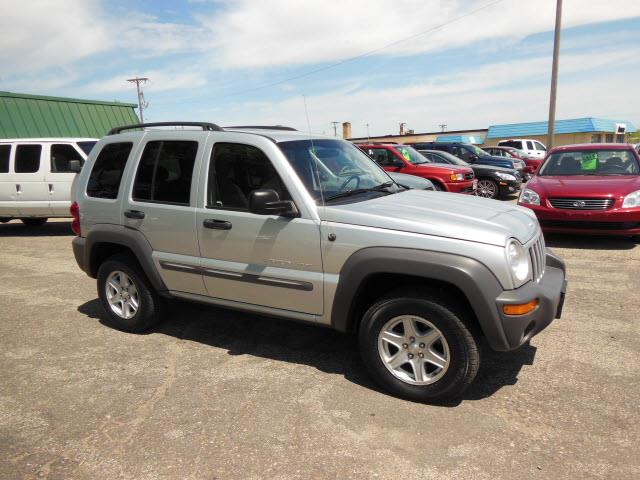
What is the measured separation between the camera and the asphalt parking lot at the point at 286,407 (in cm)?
266

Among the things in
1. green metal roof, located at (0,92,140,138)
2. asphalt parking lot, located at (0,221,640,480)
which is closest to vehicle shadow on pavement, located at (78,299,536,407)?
asphalt parking lot, located at (0,221,640,480)

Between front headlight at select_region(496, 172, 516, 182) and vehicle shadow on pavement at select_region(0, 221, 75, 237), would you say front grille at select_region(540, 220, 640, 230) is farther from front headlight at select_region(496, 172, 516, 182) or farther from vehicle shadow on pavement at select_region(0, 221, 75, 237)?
vehicle shadow on pavement at select_region(0, 221, 75, 237)

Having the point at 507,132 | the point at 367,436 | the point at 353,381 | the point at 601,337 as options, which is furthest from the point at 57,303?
the point at 507,132

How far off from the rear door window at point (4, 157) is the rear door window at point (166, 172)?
24.8ft

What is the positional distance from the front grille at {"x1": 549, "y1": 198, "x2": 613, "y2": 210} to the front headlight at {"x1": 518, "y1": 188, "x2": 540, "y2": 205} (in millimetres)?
219

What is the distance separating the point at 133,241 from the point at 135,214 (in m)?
A: 0.23

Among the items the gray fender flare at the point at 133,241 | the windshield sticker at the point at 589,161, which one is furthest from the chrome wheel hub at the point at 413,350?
the windshield sticker at the point at 589,161

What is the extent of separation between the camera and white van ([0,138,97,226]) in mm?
10016

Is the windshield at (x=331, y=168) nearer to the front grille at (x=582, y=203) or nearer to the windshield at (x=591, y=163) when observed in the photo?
the front grille at (x=582, y=203)

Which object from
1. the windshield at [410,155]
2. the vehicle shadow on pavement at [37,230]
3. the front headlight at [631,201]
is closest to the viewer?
the front headlight at [631,201]

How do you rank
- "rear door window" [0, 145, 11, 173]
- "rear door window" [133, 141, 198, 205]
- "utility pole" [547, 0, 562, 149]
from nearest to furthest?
"rear door window" [133, 141, 198, 205], "rear door window" [0, 145, 11, 173], "utility pole" [547, 0, 562, 149]

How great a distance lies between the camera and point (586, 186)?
750 centimetres

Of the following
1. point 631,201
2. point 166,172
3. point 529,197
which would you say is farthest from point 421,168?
point 166,172

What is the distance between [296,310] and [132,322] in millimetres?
1883
